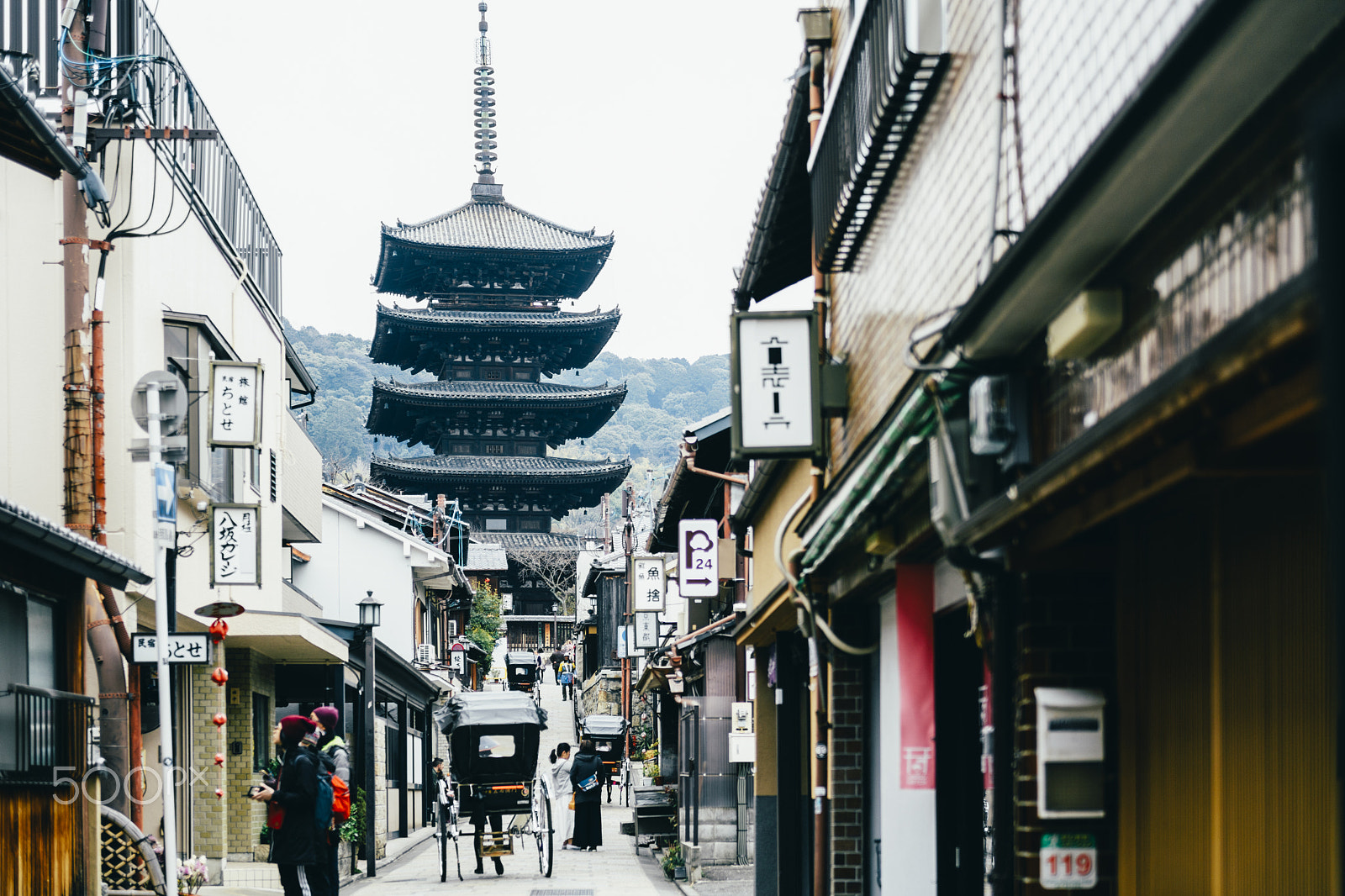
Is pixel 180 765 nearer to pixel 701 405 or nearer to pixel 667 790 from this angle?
pixel 667 790

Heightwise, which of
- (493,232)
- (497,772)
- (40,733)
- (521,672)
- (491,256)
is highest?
(493,232)

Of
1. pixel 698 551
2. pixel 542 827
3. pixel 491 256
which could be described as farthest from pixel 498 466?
pixel 542 827

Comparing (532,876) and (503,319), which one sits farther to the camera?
(503,319)

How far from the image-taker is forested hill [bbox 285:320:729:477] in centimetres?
10894

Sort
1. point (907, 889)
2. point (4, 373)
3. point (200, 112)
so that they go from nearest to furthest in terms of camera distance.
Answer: point (907, 889), point (4, 373), point (200, 112)

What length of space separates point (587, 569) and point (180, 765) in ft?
126

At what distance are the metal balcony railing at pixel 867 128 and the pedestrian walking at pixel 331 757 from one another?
492cm

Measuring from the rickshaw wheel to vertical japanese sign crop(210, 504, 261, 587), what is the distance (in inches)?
196

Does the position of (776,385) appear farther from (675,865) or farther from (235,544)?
(675,865)

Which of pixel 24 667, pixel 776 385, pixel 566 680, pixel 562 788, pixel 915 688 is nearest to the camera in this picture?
pixel 915 688

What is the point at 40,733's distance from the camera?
9.43 metres

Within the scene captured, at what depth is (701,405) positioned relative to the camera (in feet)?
433

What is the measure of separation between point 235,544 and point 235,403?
150cm

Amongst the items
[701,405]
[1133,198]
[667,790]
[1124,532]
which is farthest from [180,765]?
[701,405]
